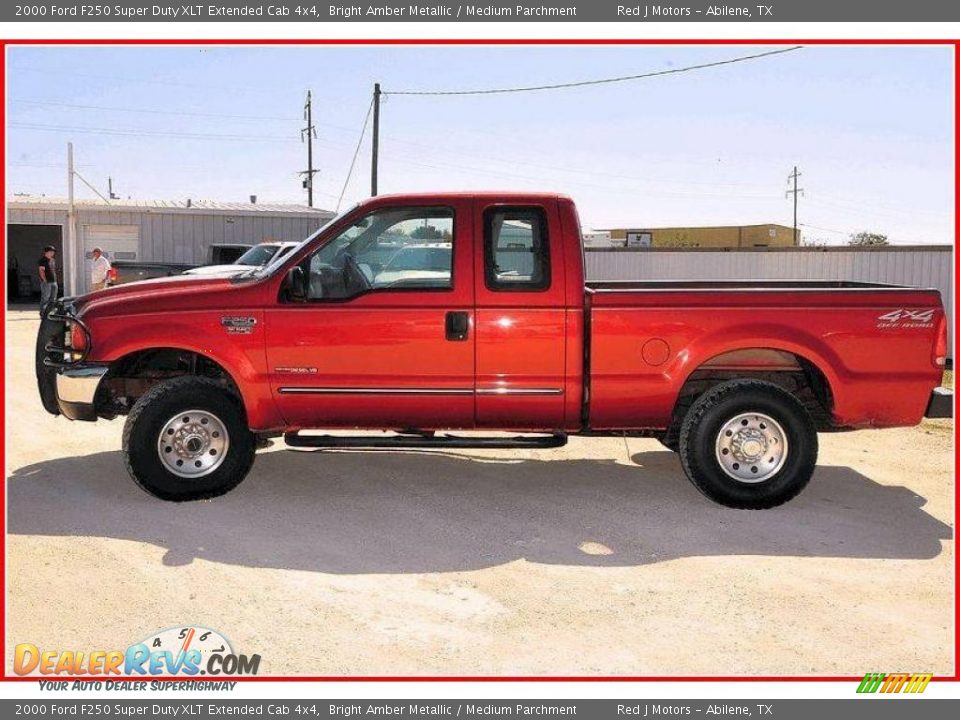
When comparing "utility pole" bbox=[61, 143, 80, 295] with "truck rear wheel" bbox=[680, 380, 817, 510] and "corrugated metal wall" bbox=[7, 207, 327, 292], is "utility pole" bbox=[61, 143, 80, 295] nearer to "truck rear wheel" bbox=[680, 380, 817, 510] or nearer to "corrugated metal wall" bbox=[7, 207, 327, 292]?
"corrugated metal wall" bbox=[7, 207, 327, 292]

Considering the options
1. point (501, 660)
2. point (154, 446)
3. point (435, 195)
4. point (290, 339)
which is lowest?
point (501, 660)

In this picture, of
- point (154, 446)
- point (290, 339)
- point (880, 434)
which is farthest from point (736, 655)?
point (880, 434)

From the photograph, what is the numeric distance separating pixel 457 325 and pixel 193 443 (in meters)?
2.05

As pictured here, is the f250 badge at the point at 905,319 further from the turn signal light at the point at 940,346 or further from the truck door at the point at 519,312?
the truck door at the point at 519,312

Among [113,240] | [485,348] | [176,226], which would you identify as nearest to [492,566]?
[485,348]

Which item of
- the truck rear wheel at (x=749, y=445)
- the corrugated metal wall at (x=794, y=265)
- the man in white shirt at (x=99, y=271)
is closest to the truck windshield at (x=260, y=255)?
the man in white shirt at (x=99, y=271)

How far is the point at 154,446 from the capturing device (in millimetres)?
6504

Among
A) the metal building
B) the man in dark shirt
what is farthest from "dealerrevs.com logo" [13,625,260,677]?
the metal building

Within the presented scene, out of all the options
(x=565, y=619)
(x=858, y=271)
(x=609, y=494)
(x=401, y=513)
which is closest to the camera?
(x=565, y=619)

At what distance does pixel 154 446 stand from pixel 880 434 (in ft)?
22.4

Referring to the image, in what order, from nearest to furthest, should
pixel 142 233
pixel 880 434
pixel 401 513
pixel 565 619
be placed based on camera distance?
pixel 565 619
pixel 401 513
pixel 880 434
pixel 142 233

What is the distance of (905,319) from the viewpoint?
255 inches

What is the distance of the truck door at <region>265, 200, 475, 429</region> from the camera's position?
6488mm

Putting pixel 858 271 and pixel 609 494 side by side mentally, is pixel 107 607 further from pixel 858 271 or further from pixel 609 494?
pixel 858 271
